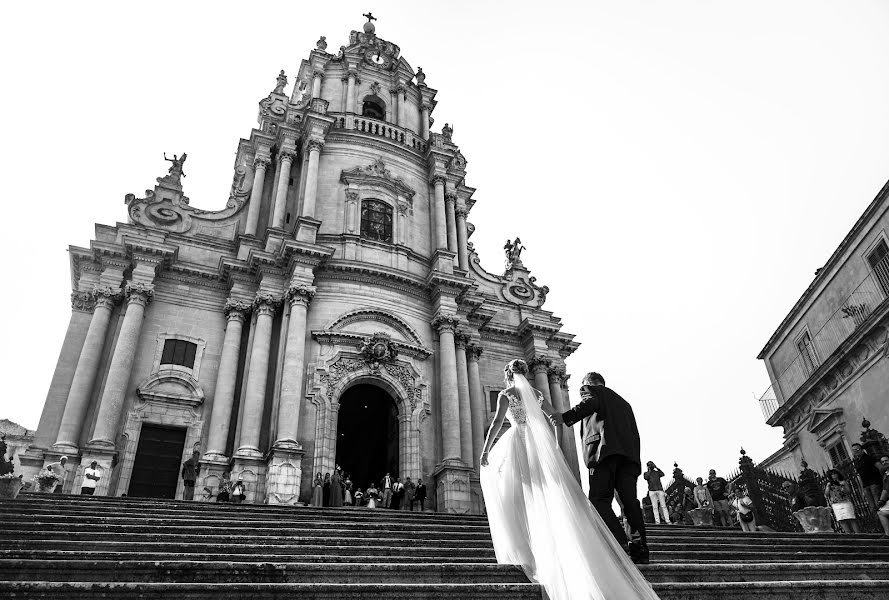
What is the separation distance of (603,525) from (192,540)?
491cm

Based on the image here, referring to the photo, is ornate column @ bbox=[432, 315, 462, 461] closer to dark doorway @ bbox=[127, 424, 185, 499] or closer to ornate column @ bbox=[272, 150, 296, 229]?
ornate column @ bbox=[272, 150, 296, 229]

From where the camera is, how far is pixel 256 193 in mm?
24250

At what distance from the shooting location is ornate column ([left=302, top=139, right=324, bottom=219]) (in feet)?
75.4

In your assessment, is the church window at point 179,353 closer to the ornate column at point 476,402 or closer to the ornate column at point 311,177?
the ornate column at point 311,177

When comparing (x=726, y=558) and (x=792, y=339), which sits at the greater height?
(x=792, y=339)

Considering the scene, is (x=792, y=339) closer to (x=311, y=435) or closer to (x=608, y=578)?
(x=311, y=435)

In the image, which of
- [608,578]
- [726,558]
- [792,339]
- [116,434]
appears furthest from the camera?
[792,339]

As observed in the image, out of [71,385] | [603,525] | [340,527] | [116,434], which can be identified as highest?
[71,385]

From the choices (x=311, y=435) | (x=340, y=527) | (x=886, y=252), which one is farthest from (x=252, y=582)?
(x=886, y=252)

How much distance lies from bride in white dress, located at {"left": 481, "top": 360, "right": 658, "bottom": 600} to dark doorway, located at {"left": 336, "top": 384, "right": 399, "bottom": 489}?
51.6ft

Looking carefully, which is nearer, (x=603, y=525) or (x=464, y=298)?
(x=603, y=525)

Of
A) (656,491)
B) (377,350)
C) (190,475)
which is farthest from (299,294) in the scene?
(656,491)

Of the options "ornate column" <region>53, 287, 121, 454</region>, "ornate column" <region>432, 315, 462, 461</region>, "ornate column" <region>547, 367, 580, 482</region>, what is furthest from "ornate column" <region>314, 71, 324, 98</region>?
"ornate column" <region>547, 367, 580, 482</region>

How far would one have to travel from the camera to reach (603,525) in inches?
199
